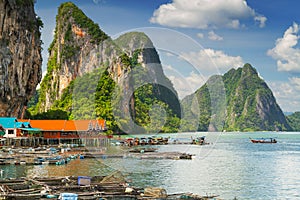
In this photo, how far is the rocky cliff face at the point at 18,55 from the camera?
51.9 m

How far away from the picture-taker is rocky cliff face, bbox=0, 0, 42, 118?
170 feet

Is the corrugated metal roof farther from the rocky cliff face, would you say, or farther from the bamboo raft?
the bamboo raft

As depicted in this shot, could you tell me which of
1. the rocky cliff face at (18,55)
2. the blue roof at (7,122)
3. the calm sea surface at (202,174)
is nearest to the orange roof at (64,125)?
the rocky cliff face at (18,55)

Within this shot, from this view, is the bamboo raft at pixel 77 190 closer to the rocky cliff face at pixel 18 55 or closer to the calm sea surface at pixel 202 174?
the calm sea surface at pixel 202 174

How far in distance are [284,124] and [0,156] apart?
18042cm

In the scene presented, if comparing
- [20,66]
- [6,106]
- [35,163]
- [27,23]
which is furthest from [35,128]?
[35,163]

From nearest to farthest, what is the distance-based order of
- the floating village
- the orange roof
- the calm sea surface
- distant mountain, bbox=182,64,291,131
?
the floating village → the calm sea surface → the orange roof → distant mountain, bbox=182,64,291,131

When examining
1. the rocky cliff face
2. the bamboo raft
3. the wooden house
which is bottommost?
the bamboo raft

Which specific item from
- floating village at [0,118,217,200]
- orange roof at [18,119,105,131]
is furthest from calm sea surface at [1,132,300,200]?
orange roof at [18,119,105,131]

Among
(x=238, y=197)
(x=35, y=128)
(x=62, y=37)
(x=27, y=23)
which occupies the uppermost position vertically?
(x=62, y=37)

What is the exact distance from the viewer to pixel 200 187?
24.0 m

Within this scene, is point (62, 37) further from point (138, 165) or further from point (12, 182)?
point (12, 182)

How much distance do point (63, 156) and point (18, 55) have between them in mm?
24759

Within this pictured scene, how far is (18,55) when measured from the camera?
56.4m
